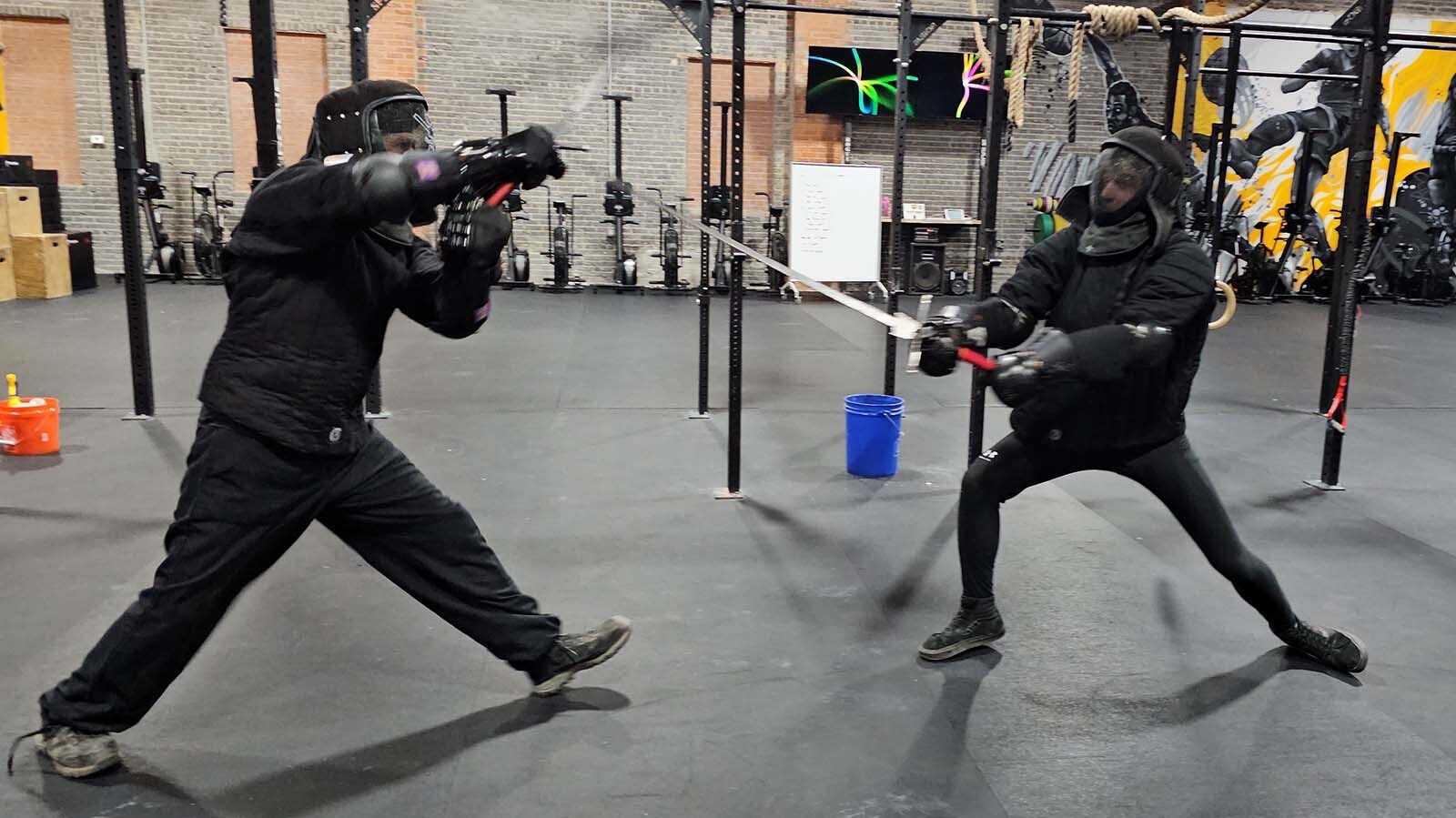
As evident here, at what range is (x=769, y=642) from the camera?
3.32 meters

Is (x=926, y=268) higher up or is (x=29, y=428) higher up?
(x=926, y=268)

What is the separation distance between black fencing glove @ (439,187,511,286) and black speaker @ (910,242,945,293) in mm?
11971

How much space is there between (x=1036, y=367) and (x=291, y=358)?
175 centimetres

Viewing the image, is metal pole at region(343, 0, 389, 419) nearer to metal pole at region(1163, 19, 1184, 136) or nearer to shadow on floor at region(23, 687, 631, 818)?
shadow on floor at region(23, 687, 631, 818)

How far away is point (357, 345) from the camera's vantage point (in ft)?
8.07

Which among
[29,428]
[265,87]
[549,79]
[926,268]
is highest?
[549,79]

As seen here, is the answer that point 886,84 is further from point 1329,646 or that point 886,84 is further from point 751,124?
point 1329,646

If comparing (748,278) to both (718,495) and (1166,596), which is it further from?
(1166,596)

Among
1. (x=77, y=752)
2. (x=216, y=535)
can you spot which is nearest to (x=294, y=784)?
(x=77, y=752)

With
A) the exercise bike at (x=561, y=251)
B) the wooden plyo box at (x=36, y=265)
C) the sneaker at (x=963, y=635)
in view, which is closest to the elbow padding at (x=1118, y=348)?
the sneaker at (x=963, y=635)

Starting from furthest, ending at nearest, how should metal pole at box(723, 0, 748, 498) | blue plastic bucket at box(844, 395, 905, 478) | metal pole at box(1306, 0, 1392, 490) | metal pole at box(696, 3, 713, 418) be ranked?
metal pole at box(696, 3, 713, 418) → blue plastic bucket at box(844, 395, 905, 478) → metal pole at box(1306, 0, 1392, 490) → metal pole at box(723, 0, 748, 498)

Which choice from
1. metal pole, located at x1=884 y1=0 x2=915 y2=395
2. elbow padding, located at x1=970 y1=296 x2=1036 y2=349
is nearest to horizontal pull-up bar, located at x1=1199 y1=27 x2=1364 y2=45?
metal pole, located at x1=884 y1=0 x2=915 y2=395

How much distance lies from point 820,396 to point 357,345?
16.6 ft

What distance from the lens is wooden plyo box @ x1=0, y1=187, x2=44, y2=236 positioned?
35.5 feet
